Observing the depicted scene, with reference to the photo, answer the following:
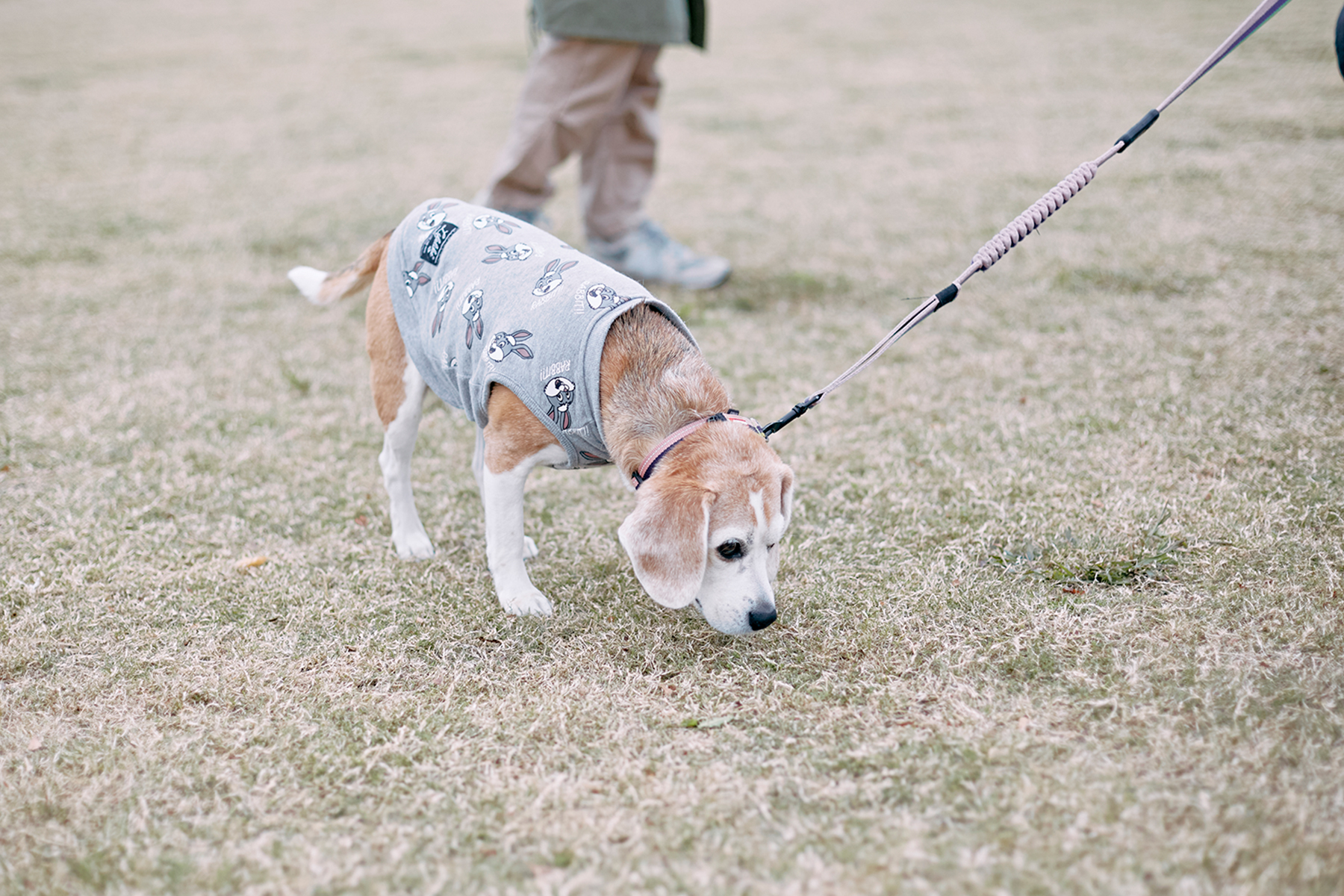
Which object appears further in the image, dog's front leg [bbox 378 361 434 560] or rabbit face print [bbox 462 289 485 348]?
dog's front leg [bbox 378 361 434 560]

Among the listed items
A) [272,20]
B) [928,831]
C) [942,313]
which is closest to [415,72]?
[272,20]

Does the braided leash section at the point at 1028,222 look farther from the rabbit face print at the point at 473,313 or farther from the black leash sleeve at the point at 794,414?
the rabbit face print at the point at 473,313

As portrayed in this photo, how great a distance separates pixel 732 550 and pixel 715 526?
0.10 metres

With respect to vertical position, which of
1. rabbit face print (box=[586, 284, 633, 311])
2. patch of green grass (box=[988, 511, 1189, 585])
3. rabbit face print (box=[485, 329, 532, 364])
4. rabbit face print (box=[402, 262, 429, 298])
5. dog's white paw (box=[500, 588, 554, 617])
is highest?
rabbit face print (box=[586, 284, 633, 311])

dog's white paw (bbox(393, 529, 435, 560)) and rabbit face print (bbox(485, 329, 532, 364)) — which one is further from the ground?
rabbit face print (bbox(485, 329, 532, 364))

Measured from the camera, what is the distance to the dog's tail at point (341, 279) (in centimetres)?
352

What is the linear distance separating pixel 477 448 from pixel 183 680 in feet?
3.88

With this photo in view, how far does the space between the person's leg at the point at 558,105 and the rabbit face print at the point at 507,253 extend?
2577mm

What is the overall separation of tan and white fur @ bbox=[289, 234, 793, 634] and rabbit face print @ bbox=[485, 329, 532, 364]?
0.11 meters

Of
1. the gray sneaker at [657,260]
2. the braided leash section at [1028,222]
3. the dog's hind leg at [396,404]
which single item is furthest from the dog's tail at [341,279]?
the gray sneaker at [657,260]

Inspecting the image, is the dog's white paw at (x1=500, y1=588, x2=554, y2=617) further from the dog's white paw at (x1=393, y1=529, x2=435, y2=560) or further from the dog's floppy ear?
the dog's floppy ear

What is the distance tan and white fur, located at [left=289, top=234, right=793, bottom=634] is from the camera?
2527 mm

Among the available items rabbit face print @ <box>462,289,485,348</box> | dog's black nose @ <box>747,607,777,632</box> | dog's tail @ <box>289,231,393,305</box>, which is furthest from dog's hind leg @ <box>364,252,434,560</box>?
dog's black nose @ <box>747,607,777,632</box>

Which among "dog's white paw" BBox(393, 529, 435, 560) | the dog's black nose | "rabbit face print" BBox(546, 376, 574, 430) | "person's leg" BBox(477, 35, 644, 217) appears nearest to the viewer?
the dog's black nose
